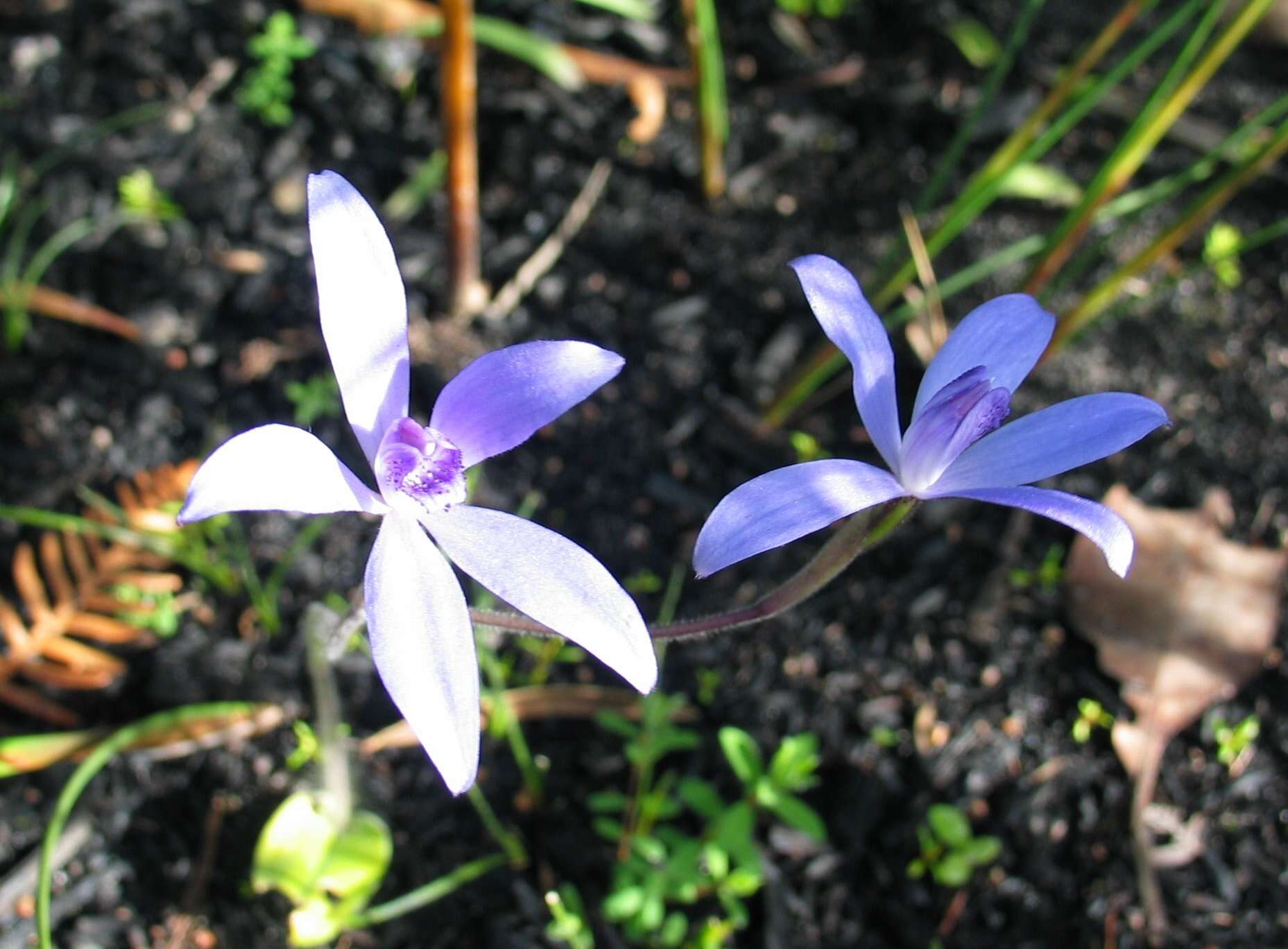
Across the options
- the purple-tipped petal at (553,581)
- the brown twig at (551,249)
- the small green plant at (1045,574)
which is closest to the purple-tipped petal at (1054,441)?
the purple-tipped petal at (553,581)

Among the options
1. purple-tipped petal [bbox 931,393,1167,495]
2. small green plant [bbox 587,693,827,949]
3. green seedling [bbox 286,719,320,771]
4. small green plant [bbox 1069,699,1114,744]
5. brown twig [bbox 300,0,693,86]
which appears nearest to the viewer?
purple-tipped petal [bbox 931,393,1167,495]

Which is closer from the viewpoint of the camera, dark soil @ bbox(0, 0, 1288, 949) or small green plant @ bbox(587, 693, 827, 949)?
small green plant @ bbox(587, 693, 827, 949)

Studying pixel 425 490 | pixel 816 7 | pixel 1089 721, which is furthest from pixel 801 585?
pixel 816 7

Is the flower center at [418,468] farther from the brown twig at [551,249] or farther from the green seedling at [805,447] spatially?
the brown twig at [551,249]

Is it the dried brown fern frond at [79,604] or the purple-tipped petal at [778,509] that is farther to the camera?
the dried brown fern frond at [79,604]

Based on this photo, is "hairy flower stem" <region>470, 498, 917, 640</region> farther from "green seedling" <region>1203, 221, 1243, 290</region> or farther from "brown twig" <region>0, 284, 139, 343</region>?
"green seedling" <region>1203, 221, 1243, 290</region>

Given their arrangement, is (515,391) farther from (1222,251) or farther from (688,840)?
(1222,251)

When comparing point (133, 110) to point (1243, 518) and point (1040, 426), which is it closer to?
point (1040, 426)

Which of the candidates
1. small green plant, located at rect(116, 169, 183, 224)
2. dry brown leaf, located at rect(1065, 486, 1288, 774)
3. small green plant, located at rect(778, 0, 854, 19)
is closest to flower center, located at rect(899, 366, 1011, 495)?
dry brown leaf, located at rect(1065, 486, 1288, 774)
